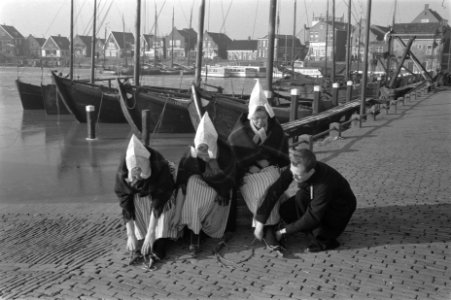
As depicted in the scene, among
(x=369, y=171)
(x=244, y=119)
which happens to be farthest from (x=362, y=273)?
(x=369, y=171)

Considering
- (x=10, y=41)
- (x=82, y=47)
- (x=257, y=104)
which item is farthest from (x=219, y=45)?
(x=257, y=104)

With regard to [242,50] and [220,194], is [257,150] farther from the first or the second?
[242,50]

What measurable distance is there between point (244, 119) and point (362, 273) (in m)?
1.86

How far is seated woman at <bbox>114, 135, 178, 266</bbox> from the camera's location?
13.6 ft

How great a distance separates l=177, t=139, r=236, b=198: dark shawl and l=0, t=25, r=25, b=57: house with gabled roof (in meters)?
55.1

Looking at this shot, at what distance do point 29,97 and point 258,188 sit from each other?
25663mm

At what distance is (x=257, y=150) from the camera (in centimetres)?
469

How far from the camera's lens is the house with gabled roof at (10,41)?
5586cm

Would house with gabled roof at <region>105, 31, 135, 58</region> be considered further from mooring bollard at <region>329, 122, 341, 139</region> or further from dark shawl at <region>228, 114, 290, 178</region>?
dark shawl at <region>228, 114, 290, 178</region>

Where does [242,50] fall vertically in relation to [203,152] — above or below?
above

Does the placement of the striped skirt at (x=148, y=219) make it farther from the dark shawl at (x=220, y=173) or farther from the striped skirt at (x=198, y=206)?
the dark shawl at (x=220, y=173)

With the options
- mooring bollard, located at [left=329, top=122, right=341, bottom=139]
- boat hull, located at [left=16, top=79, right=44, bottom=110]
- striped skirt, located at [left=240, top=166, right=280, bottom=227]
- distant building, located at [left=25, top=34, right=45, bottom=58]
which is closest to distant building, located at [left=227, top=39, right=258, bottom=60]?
distant building, located at [left=25, top=34, right=45, bottom=58]

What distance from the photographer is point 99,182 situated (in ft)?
35.9

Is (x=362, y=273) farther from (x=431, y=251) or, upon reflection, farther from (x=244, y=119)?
(x=244, y=119)
